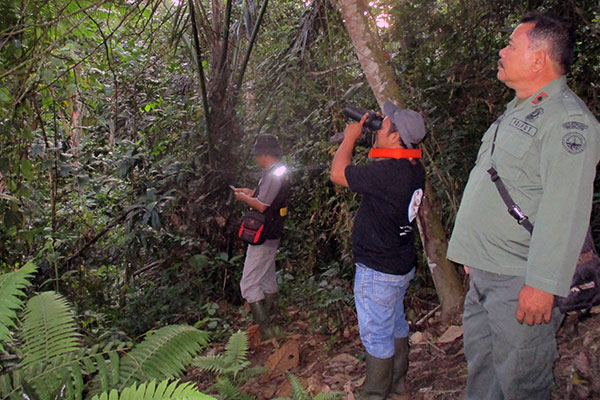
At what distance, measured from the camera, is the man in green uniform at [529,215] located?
5.59ft

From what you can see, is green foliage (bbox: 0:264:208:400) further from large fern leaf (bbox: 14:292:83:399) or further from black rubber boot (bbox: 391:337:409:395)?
black rubber boot (bbox: 391:337:409:395)

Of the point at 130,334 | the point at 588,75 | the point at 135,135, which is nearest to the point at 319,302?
the point at 130,334

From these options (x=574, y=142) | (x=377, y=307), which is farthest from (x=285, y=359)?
(x=574, y=142)

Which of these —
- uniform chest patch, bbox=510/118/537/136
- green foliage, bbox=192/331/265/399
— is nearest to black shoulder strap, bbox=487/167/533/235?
uniform chest patch, bbox=510/118/537/136

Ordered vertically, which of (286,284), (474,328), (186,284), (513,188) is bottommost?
(286,284)

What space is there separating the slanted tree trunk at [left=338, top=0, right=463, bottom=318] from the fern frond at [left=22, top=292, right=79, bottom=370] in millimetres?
2320

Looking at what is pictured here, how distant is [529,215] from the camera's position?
187cm

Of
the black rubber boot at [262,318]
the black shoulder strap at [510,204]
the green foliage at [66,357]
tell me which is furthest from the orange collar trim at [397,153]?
the black rubber boot at [262,318]

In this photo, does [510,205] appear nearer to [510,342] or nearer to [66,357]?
[510,342]

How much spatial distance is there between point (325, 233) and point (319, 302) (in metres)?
1.14

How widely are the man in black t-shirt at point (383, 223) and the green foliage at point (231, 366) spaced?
0.84 meters

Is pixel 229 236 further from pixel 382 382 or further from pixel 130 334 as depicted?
pixel 382 382

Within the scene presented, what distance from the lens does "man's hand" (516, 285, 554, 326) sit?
Answer: 5.71ft

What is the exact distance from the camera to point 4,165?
176 inches
